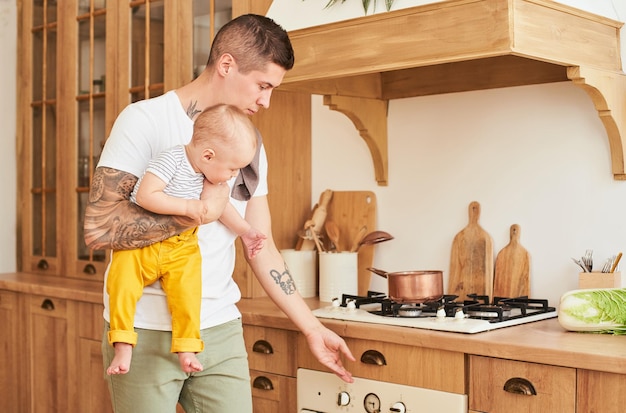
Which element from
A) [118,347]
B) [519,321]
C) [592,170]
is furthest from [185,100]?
[592,170]

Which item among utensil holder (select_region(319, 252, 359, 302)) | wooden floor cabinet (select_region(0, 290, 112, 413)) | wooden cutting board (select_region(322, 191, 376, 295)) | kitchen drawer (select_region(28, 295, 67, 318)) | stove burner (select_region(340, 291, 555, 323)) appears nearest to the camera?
stove burner (select_region(340, 291, 555, 323))

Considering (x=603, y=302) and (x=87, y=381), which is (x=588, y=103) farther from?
(x=87, y=381)

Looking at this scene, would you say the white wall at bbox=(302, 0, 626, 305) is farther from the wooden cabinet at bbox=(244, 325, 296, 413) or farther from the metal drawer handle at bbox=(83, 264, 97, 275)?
the metal drawer handle at bbox=(83, 264, 97, 275)

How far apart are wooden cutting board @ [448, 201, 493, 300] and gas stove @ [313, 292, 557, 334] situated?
81 millimetres

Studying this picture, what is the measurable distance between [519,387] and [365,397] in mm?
468

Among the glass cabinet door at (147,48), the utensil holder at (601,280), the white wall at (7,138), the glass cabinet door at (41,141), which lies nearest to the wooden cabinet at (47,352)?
the glass cabinet door at (41,141)

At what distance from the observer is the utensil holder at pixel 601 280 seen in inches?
98.3

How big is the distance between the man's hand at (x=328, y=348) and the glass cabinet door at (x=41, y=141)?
1.94 m

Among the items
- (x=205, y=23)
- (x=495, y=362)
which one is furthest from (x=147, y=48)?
(x=495, y=362)

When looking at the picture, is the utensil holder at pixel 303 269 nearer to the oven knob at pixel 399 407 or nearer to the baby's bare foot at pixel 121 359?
the oven knob at pixel 399 407

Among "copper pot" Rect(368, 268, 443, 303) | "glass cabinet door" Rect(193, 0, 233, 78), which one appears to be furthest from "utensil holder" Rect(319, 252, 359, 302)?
"glass cabinet door" Rect(193, 0, 233, 78)

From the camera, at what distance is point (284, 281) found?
230 cm

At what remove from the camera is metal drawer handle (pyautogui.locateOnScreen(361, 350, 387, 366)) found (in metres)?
2.40

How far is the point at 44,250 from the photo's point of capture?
4008 millimetres
